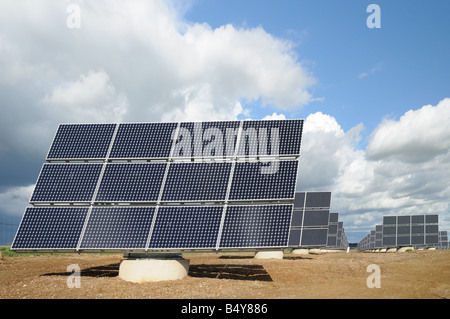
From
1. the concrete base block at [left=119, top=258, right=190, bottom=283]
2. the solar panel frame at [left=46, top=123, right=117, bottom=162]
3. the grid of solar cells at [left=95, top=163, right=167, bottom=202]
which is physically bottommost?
the concrete base block at [left=119, top=258, right=190, bottom=283]

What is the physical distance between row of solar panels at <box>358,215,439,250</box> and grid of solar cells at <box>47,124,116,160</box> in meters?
48.9

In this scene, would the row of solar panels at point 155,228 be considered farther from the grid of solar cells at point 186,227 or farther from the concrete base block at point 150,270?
the concrete base block at point 150,270

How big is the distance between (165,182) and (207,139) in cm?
326

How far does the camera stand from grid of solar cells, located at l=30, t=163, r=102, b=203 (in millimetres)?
17344

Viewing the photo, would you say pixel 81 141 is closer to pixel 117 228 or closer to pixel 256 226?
pixel 117 228

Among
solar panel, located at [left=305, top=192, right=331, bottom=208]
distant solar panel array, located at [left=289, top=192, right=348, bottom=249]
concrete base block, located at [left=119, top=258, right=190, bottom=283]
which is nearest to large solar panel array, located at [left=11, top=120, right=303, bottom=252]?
concrete base block, located at [left=119, top=258, right=190, bottom=283]

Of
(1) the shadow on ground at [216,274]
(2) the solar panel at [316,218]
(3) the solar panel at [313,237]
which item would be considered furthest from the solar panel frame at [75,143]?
(2) the solar panel at [316,218]

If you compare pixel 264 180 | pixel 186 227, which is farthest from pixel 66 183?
pixel 264 180

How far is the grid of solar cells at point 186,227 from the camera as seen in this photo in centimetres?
1528

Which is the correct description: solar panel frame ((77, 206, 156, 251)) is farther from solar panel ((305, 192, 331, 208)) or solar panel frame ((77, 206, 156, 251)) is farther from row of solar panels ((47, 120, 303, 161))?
solar panel ((305, 192, 331, 208))

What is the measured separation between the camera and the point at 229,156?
58.3 feet

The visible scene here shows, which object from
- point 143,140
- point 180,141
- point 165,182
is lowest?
point 165,182

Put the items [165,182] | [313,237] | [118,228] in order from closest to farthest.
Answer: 1. [118,228]
2. [165,182]
3. [313,237]

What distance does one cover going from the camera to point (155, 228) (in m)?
15.9
